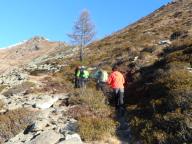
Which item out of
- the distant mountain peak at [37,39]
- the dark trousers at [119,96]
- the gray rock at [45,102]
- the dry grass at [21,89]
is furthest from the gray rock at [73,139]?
the distant mountain peak at [37,39]

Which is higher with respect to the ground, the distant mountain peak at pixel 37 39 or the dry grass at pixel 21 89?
the distant mountain peak at pixel 37 39

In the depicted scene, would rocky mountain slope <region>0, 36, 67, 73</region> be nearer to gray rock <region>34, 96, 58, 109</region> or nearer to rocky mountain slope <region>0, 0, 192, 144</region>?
gray rock <region>34, 96, 58, 109</region>

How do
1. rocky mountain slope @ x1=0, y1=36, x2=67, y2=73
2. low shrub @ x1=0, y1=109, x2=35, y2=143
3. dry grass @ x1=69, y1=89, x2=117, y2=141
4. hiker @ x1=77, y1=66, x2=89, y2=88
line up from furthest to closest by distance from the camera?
1. rocky mountain slope @ x1=0, y1=36, x2=67, y2=73
2. hiker @ x1=77, y1=66, x2=89, y2=88
3. low shrub @ x1=0, y1=109, x2=35, y2=143
4. dry grass @ x1=69, y1=89, x2=117, y2=141

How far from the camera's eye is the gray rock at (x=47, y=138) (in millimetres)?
12129

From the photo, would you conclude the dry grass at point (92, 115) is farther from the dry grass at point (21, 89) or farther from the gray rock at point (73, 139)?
the dry grass at point (21, 89)

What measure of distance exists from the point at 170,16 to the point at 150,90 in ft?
138

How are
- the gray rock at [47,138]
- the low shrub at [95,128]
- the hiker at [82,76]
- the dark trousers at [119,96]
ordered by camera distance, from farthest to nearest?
the hiker at [82,76] < the dark trousers at [119,96] < the low shrub at [95,128] < the gray rock at [47,138]

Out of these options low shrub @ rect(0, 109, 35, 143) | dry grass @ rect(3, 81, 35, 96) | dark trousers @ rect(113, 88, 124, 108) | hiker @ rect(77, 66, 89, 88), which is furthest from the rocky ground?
dry grass @ rect(3, 81, 35, 96)

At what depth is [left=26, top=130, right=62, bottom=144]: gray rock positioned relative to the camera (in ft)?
39.8

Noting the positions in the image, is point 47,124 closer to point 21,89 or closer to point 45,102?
point 45,102

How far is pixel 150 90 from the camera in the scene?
17.1 meters

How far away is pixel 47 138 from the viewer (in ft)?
40.4

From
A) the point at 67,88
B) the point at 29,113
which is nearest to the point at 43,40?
the point at 67,88

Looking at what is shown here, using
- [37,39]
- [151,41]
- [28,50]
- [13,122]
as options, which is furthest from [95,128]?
[37,39]
